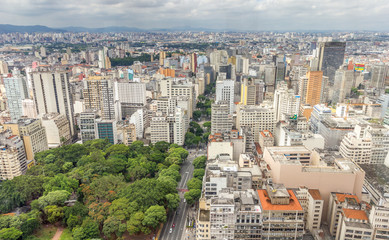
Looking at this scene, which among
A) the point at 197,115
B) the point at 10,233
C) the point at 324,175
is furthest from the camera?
the point at 197,115

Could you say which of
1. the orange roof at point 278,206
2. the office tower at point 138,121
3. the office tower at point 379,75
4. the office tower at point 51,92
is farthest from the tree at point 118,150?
the office tower at point 379,75

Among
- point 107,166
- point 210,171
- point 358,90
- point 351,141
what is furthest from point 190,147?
point 358,90

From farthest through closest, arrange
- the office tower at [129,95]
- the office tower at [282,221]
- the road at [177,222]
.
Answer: the office tower at [129,95] < the road at [177,222] < the office tower at [282,221]

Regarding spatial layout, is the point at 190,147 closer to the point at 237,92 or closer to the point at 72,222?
the point at 72,222

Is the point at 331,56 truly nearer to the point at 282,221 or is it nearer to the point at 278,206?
the point at 278,206

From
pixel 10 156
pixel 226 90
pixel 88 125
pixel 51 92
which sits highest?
pixel 51 92

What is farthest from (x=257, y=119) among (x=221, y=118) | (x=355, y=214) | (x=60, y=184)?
(x=60, y=184)

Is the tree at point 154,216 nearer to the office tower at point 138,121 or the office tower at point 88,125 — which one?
the office tower at point 88,125

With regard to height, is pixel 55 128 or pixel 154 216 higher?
pixel 55 128
